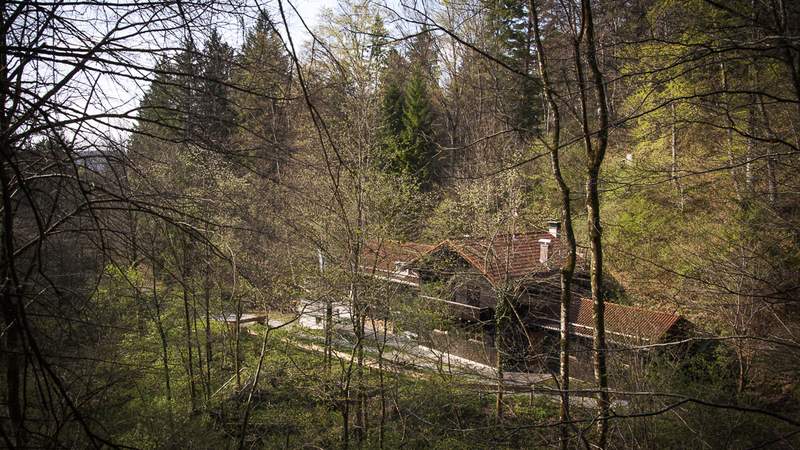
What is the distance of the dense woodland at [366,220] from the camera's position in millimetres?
1430

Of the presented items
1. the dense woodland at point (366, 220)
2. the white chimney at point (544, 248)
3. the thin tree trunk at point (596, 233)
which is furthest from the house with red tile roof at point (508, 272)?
the thin tree trunk at point (596, 233)

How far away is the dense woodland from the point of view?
1.43 metres

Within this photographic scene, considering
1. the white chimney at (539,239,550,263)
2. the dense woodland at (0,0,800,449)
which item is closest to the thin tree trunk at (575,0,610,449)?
the dense woodland at (0,0,800,449)

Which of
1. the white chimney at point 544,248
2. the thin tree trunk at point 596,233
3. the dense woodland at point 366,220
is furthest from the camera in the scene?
the white chimney at point 544,248

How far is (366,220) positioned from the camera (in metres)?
10.4

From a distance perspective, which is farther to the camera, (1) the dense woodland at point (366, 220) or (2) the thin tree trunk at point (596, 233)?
(2) the thin tree trunk at point (596, 233)

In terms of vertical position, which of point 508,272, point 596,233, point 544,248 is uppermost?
point 596,233

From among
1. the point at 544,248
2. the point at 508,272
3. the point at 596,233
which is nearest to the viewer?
the point at 596,233

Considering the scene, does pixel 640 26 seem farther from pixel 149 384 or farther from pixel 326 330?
pixel 149 384

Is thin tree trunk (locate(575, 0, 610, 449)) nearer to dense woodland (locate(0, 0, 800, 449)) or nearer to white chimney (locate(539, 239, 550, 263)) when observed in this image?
dense woodland (locate(0, 0, 800, 449))

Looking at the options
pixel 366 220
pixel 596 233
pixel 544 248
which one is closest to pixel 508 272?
pixel 544 248

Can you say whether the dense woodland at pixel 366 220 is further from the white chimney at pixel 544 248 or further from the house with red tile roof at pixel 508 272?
the white chimney at pixel 544 248

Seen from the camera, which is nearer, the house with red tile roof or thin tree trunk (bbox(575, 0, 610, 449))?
thin tree trunk (bbox(575, 0, 610, 449))

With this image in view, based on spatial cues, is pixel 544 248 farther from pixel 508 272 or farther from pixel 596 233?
pixel 596 233
